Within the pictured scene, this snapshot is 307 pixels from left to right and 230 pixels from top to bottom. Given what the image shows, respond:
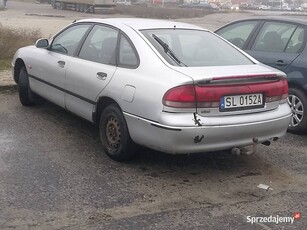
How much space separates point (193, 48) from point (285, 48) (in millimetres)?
2114

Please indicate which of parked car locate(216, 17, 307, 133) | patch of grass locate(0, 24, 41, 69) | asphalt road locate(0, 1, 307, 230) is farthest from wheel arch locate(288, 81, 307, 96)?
patch of grass locate(0, 24, 41, 69)

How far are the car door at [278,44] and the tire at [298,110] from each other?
37cm

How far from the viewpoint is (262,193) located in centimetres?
415

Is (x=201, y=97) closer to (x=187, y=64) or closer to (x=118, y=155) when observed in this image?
(x=187, y=64)

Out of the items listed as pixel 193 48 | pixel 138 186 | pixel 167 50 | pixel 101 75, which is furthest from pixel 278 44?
pixel 138 186

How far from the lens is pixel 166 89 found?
4090 millimetres

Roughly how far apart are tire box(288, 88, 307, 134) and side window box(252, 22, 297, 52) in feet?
2.33

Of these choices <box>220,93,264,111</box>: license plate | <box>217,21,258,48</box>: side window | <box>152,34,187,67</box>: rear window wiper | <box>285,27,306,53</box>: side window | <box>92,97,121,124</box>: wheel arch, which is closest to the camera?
<box>220,93,264,111</box>: license plate

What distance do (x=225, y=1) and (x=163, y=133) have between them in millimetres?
96436

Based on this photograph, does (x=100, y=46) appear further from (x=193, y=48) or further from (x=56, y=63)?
(x=193, y=48)

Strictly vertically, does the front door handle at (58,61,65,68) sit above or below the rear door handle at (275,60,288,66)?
below

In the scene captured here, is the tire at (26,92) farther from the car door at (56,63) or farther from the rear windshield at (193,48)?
the rear windshield at (193,48)

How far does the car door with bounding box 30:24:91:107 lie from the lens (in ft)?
18.6

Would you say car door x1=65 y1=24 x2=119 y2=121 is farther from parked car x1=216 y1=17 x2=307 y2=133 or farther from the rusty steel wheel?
parked car x1=216 y1=17 x2=307 y2=133
